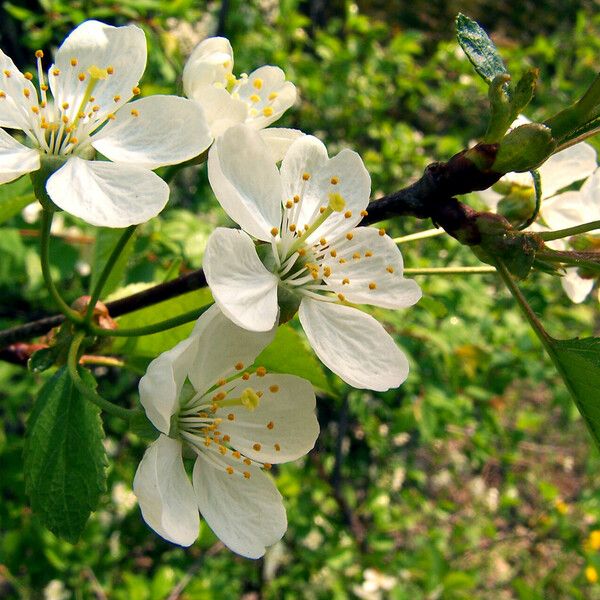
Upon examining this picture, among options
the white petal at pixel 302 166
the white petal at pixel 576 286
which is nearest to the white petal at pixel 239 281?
the white petal at pixel 302 166

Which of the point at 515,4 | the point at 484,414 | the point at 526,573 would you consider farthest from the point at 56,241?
the point at 515,4

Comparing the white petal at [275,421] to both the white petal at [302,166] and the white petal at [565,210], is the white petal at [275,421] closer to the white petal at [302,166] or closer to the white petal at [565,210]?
the white petal at [302,166]

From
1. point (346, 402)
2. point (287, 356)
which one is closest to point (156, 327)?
point (287, 356)

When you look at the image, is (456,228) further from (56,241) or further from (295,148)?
(56,241)

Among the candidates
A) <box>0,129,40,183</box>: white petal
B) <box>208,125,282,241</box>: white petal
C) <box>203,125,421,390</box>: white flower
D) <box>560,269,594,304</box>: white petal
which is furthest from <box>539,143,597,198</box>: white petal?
<box>0,129,40,183</box>: white petal

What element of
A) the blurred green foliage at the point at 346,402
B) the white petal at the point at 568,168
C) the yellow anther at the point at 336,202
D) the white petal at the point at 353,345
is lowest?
the blurred green foliage at the point at 346,402

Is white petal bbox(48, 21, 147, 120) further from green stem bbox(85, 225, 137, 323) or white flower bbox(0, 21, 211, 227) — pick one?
green stem bbox(85, 225, 137, 323)

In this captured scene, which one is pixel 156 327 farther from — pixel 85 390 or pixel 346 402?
pixel 346 402
